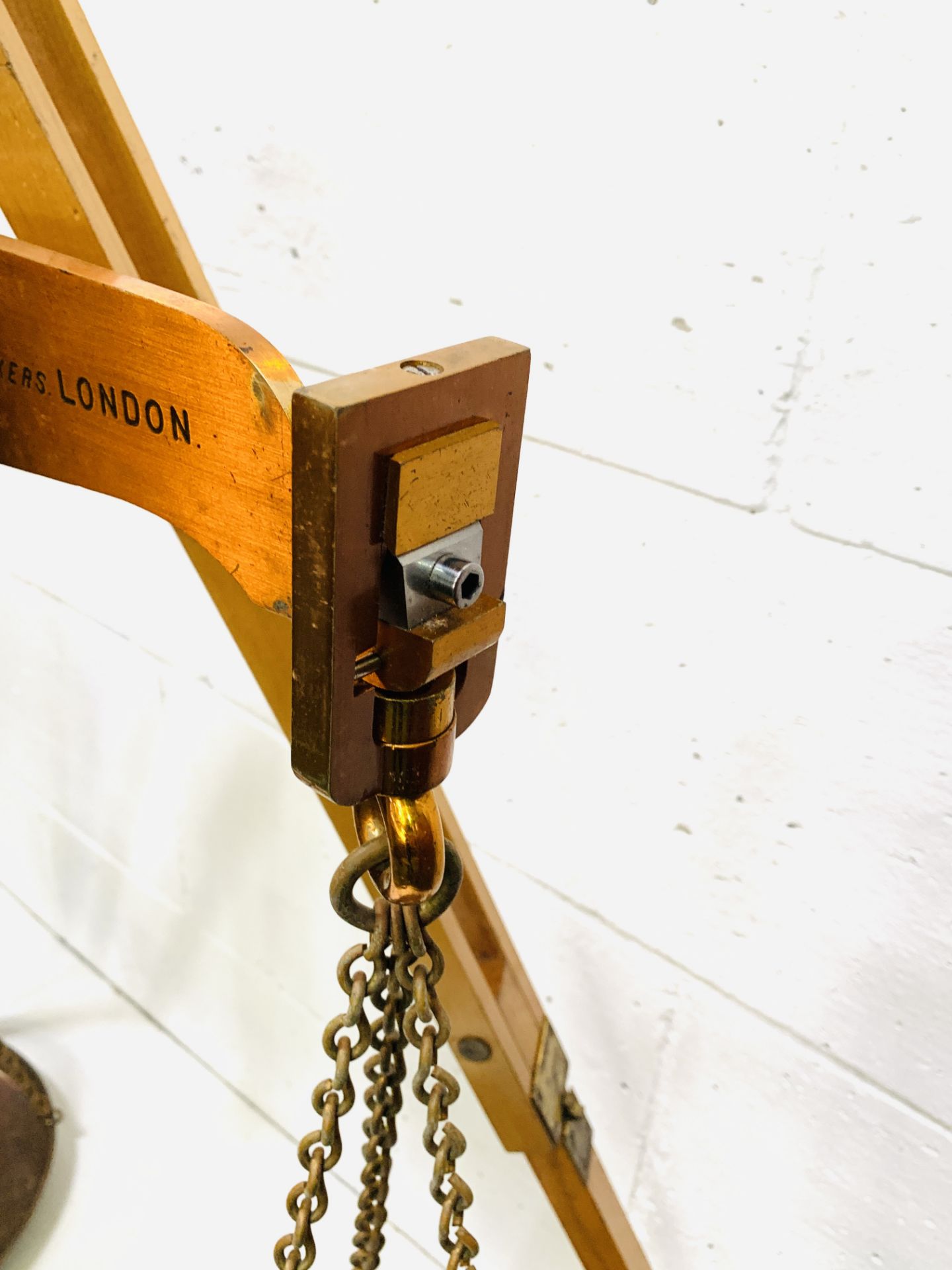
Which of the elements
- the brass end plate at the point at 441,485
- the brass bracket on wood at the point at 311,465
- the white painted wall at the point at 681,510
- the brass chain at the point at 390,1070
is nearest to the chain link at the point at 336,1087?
the brass chain at the point at 390,1070

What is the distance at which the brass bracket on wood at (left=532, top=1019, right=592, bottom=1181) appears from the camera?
81 centimetres

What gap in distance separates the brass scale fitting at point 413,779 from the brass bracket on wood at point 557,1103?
0.35 meters

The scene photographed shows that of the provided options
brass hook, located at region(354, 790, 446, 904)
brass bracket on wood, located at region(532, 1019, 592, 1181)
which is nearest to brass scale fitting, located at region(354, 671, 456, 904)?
brass hook, located at region(354, 790, 446, 904)

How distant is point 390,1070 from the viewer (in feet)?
1.98

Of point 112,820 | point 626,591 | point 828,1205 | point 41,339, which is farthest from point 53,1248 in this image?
point 41,339

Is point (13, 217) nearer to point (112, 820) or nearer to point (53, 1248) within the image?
point (112, 820)

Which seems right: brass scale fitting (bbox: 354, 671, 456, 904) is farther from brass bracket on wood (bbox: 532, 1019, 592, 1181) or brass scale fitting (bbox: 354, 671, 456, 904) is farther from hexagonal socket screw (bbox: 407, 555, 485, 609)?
brass bracket on wood (bbox: 532, 1019, 592, 1181)

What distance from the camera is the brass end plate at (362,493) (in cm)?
41

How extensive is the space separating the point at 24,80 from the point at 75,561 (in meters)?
0.91

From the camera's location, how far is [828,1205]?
0.95 metres

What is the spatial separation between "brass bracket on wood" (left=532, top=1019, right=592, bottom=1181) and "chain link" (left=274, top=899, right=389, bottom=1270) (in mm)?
246

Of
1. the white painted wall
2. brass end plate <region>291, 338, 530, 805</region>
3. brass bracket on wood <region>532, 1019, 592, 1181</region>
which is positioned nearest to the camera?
brass end plate <region>291, 338, 530, 805</region>

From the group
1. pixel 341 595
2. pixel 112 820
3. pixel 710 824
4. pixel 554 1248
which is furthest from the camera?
pixel 112 820

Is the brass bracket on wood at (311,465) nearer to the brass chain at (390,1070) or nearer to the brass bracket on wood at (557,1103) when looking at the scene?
the brass chain at (390,1070)
